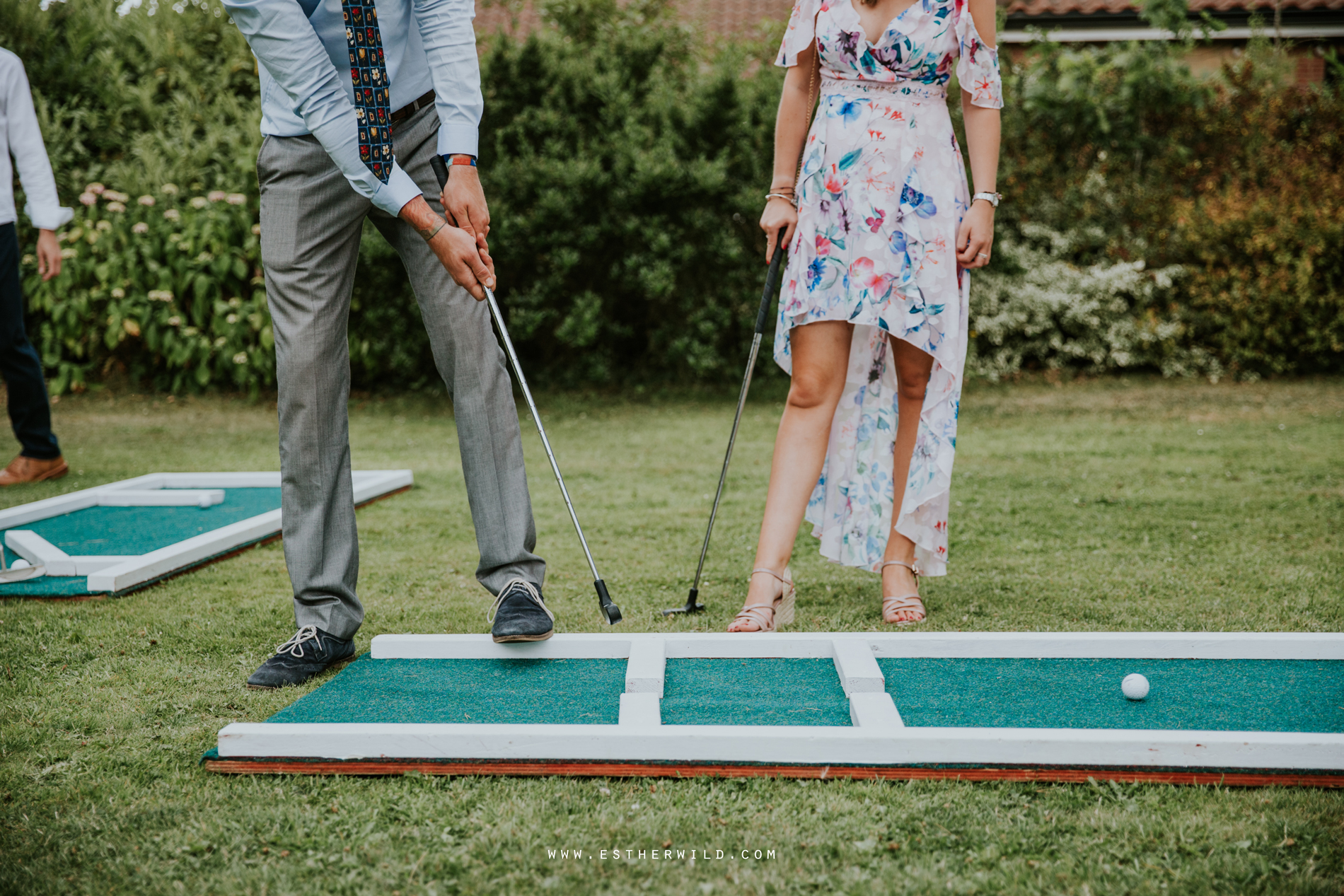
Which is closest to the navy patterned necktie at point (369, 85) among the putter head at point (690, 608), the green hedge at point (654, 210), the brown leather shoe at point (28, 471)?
the putter head at point (690, 608)

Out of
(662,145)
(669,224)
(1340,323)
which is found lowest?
(1340,323)

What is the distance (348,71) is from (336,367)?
2.07ft

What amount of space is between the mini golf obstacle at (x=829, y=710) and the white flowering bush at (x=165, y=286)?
19.6 ft

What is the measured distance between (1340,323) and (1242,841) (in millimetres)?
7872

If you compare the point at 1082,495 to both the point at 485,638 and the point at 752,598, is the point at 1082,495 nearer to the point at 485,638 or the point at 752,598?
the point at 752,598

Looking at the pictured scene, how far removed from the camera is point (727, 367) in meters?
7.63

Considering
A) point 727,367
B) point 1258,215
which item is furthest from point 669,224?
point 1258,215

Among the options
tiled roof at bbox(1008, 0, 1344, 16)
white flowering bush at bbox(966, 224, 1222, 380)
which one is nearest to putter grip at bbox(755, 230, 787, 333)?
white flowering bush at bbox(966, 224, 1222, 380)

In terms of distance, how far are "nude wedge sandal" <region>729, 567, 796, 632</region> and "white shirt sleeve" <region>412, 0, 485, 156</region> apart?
1256mm

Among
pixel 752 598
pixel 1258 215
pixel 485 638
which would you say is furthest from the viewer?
pixel 1258 215

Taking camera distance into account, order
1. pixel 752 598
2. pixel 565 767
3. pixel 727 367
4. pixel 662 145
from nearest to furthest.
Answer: pixel 565 767 → pixel 752 598 → pixel 662 145 → pixel 727 367

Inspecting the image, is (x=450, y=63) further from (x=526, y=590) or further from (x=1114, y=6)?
(x=1114, y=6)

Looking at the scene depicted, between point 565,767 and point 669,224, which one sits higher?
point 669,224

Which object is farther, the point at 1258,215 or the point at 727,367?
the point at 1258,215
